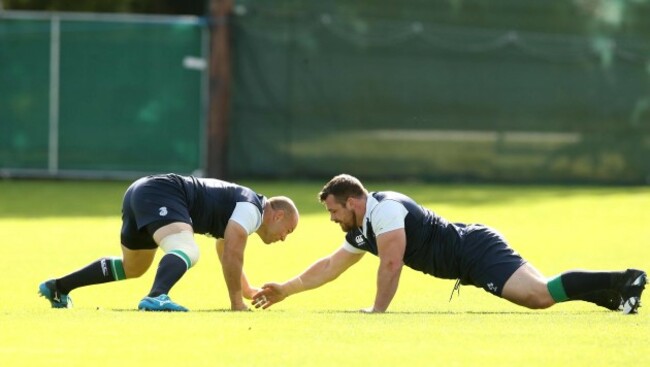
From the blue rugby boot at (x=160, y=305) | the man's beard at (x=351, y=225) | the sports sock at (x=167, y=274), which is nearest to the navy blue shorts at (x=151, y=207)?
the sports sock at (x=167, y=274)

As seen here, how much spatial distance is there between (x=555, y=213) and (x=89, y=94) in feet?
27.0

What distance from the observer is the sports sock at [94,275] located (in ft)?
34.4

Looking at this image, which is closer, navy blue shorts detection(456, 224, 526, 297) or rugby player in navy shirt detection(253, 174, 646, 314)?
rugby player in navy shirt detection(253, 174, 646, 314)

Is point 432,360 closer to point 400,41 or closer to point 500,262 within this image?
point 500,262

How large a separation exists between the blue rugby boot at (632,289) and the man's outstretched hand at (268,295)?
2.43 m

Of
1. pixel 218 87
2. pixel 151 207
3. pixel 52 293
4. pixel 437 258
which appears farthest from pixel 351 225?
pixel 218 87

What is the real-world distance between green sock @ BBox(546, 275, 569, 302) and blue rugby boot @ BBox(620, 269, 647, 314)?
0.45 m

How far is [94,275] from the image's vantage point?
34.7ft

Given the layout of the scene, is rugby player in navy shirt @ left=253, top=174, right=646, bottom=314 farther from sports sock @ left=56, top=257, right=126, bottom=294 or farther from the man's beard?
sports sock @ left=56, top=257, right=126, bottom=294

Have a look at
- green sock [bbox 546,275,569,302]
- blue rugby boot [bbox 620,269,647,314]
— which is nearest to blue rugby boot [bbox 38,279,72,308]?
green sock [bbox 546,275,569,302]

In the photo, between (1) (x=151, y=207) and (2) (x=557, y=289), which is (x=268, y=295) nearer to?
(1) (x=151, y=207)

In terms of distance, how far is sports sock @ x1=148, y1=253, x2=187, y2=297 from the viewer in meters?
9.50

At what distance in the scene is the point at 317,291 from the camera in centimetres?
1171

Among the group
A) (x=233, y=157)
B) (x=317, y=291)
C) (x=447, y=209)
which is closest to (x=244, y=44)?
(x=233, y=157)
